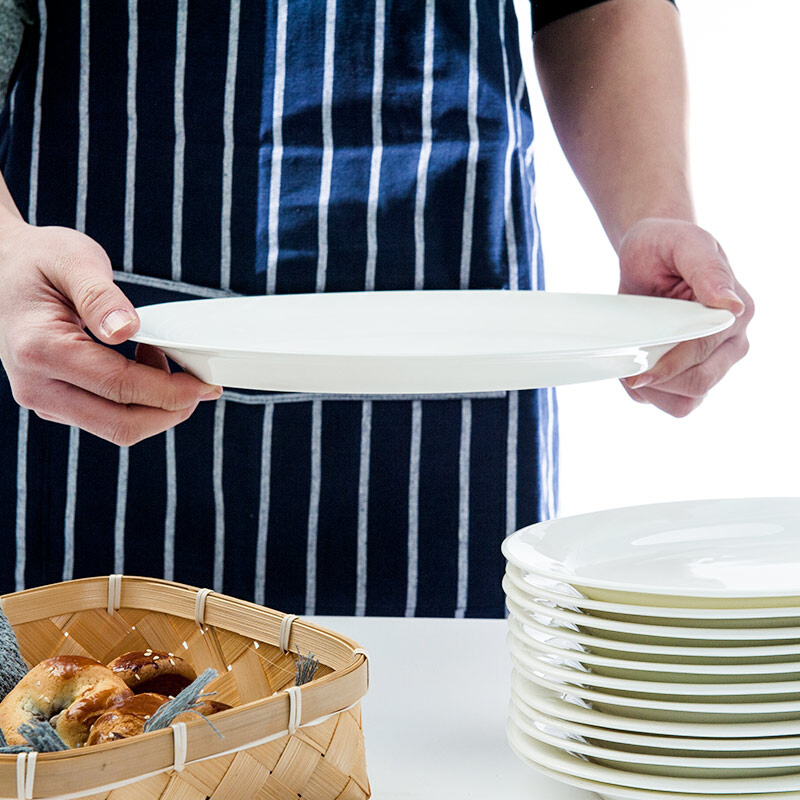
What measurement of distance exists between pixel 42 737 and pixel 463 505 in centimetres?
68

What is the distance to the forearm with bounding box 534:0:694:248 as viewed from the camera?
102 cm

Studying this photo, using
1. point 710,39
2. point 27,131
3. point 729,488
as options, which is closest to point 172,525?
point 27,131

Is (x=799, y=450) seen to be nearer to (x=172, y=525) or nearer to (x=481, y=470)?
(x=481, y=470)

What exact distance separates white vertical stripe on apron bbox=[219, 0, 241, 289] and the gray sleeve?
20 centimetres

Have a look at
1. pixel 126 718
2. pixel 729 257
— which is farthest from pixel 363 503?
pixel 729 257

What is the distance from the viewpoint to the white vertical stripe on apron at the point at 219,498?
3.43ft

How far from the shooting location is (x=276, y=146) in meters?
1.04

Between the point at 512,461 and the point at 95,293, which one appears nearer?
the point at 95,293

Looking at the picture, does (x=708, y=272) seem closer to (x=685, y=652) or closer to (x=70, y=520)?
(x=685, y=652)

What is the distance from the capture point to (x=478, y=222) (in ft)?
3.46

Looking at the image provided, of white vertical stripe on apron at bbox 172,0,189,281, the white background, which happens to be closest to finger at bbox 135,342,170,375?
white vertical stripe on apron at bbox 172,0,189,281

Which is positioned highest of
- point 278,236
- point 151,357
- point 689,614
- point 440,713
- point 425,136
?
point 425,136

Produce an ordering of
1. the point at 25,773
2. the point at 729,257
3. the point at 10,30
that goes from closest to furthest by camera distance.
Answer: the point at 25,773 < the point at 10,30 < the point at 729,257

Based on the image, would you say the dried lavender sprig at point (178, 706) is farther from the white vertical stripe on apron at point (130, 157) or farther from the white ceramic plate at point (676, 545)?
the white vertical stripe on apron at point (130, 157)
